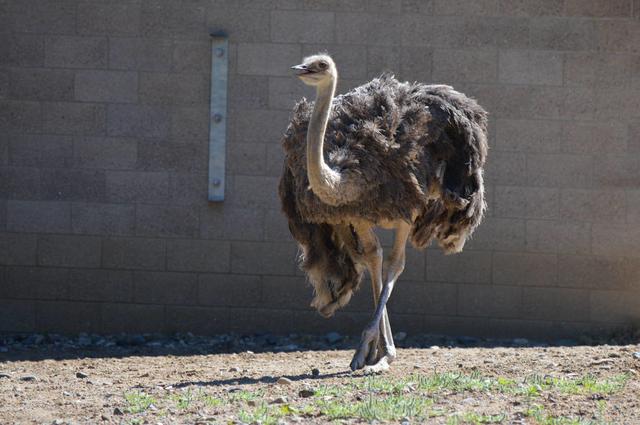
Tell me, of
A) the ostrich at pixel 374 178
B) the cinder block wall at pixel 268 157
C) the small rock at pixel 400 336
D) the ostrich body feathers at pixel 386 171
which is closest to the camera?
the ostrich at pixel 374 178

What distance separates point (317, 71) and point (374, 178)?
0.72 m

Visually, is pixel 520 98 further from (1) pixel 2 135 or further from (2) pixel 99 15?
(1) pixel 2 135

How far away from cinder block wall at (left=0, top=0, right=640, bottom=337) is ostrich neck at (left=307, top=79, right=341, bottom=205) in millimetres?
2652

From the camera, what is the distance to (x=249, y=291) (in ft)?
29.3

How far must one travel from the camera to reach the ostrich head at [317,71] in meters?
6.21

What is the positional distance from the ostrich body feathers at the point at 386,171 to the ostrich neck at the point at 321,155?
179mm

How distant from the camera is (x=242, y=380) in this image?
661 centimetres

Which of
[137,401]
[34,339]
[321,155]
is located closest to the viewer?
[137,401]

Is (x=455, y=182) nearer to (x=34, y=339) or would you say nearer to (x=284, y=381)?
(x=284, y=381)

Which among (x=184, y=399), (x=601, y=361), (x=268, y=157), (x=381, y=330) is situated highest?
(x=268, y=157)

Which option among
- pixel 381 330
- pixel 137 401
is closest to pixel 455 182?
pixel 381 330

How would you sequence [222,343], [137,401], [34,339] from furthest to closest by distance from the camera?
[34,339] → [222,343] → [137,401]

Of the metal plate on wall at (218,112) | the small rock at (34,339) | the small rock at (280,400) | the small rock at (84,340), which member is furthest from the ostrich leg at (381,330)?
the small rock at (34,339)

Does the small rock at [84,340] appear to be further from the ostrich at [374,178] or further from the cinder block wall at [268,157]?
the ostrich at [374,178]
